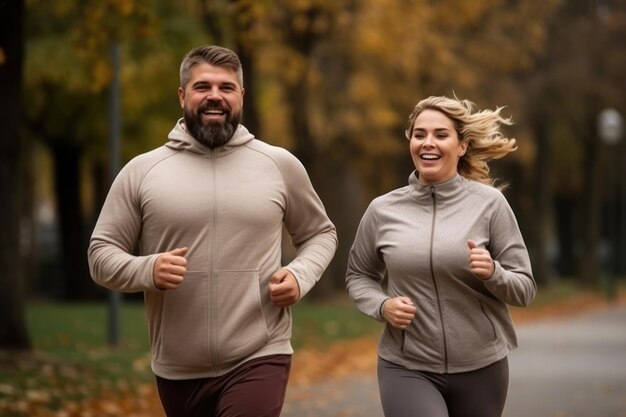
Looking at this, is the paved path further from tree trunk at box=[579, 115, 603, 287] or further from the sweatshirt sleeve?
tree trunk at box=[579, 115, 603, 287]

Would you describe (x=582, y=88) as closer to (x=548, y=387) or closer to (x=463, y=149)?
(x=548, y=387)

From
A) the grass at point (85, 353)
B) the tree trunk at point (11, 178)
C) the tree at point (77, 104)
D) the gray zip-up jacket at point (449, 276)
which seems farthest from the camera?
the tree at point (77, 104)

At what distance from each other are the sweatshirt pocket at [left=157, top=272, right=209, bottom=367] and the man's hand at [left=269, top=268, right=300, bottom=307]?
272 millimetres

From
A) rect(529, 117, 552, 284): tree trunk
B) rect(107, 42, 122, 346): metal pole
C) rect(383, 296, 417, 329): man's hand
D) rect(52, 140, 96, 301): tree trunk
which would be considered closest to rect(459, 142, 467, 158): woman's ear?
rect(383, 296, 417, 329): man's hand

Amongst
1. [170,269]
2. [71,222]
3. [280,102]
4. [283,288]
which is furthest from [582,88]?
[170,269]

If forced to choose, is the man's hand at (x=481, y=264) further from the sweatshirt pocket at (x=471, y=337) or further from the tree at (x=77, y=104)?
the tree at (x=77, y=104)

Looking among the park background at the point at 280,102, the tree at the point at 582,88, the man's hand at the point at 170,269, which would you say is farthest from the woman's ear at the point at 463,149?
the tree at the point at 582,88

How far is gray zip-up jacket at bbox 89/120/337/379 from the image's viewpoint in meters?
5.96

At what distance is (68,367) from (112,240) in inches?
313

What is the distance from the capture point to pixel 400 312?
6.14 meters

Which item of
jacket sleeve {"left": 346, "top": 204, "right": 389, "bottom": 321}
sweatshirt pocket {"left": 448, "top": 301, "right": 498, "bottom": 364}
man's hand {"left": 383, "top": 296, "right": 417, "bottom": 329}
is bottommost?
sweatshirt pocket {"left": 448, "top": 301, "right": 498, "bottom": 364}

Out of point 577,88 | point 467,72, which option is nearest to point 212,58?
point 467,72

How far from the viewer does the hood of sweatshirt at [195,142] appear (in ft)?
20.1

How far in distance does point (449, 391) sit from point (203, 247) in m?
1.24
